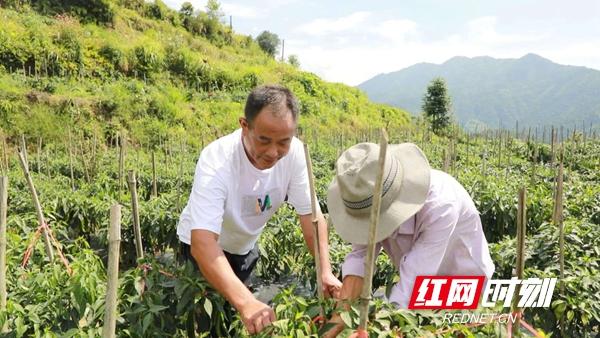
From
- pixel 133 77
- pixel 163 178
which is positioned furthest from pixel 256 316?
pixel 133 77

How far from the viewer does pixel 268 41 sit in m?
36.5

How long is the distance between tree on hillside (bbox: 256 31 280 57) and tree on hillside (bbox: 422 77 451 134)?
1379cm

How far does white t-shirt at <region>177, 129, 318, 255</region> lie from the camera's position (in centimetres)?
206

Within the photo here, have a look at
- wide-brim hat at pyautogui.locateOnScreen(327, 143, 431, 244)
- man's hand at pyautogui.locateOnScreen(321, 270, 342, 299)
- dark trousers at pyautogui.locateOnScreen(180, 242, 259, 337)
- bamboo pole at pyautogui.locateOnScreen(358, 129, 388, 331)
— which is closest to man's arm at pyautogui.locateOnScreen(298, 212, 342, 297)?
man's hand at pyautogui.locateOnScreen(321, 270, 342, 299)

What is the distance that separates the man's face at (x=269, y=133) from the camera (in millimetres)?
1972

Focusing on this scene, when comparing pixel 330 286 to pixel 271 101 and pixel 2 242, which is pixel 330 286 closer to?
pixel 271 101

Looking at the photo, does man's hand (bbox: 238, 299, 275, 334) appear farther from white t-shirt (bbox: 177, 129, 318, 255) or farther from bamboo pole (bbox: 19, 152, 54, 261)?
bamboo pole (bbox: 19, 152, 54, 261)

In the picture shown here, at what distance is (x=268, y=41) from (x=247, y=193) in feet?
118

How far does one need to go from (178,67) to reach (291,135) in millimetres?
21336

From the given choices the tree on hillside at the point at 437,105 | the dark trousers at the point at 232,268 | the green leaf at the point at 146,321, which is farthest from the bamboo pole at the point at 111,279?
the tree on hillside at the point at 437,105

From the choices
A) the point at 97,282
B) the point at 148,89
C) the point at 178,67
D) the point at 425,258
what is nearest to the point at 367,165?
the point at 425,258

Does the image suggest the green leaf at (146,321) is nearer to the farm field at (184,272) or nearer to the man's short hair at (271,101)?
the farm field at (184,272)

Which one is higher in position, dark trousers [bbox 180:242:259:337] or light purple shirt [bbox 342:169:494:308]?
light purple shirt [bbox 342:169:494:308]

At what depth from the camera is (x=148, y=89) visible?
60.6 ft
